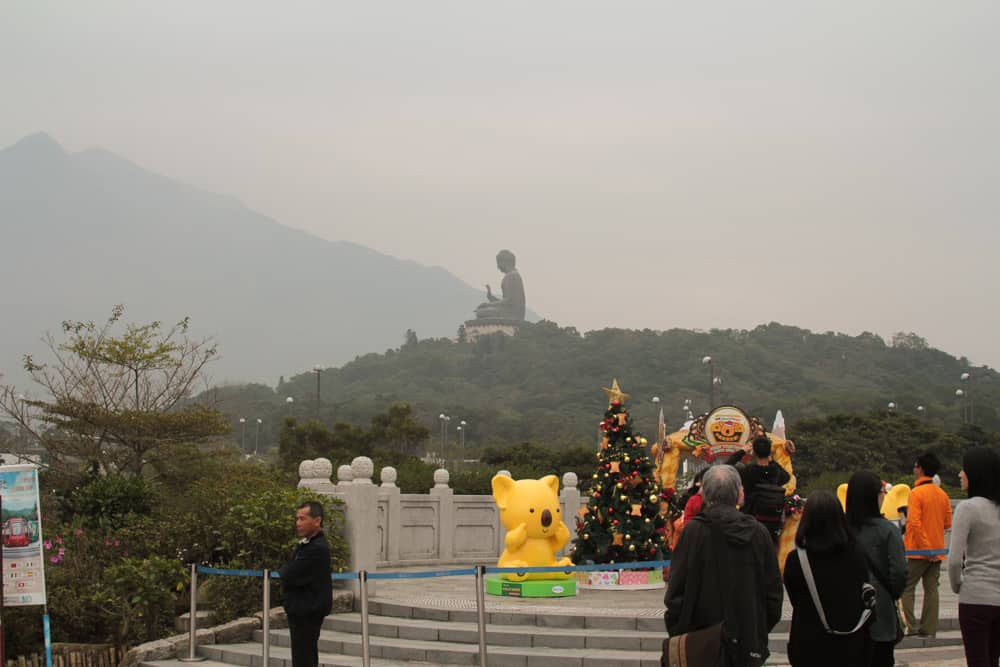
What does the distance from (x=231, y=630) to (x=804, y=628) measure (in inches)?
354

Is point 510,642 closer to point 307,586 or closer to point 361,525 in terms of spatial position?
point 361,525

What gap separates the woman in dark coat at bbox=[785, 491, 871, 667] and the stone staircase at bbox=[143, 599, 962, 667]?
5415mm

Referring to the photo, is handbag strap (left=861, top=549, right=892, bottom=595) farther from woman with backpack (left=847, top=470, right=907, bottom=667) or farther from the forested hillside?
the forested hillside

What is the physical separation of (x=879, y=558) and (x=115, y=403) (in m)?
19.0

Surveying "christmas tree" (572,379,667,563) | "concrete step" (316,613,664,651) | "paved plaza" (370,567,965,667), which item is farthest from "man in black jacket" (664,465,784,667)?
"christmas tree" (572,379,667,563)

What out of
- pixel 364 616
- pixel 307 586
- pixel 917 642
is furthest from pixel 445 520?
pixel 307 586

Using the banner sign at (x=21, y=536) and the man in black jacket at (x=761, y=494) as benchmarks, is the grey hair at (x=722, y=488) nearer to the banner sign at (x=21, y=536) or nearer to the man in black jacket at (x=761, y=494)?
the man in black jacket at (x=761, y=494)

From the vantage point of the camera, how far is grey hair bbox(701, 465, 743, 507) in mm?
6023

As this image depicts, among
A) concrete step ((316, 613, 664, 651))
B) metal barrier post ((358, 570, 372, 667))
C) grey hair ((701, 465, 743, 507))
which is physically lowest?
concrete step ((316, 613, 664, 651))

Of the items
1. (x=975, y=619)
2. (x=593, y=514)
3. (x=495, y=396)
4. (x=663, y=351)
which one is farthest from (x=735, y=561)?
(x=495, y=396)

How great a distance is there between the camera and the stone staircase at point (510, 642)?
1170cm

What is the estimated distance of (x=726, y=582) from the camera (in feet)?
19.2

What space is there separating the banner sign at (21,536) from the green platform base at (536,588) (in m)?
6.26

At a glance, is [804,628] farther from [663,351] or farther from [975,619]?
[663,351]
